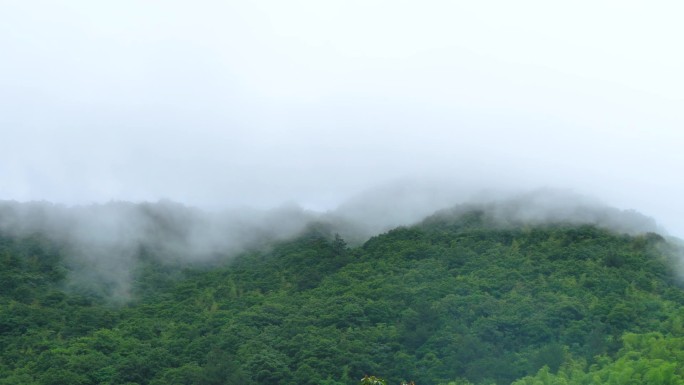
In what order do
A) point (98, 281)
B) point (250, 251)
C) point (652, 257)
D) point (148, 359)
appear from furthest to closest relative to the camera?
point (250, 251), point (98, 281), point (652, 257), point (148, 359)

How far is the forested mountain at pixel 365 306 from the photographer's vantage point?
1665 inches

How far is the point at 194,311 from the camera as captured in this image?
170 feet

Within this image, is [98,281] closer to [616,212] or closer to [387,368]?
[387,368]

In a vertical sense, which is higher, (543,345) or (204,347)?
(204,347)

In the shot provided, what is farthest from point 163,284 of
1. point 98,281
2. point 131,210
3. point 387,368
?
point 387,368

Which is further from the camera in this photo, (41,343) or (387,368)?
(41,343)

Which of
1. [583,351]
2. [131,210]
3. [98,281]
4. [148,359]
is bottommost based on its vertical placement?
[583,351]

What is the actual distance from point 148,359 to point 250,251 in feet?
52.1

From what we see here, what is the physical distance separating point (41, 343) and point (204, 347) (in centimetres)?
648

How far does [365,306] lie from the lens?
4816 cm

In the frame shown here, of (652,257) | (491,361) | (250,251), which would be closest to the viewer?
(491,361)

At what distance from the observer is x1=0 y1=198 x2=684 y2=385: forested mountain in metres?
42.3

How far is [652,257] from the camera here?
169 ft

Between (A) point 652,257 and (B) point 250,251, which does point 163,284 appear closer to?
(B) point 250,251
